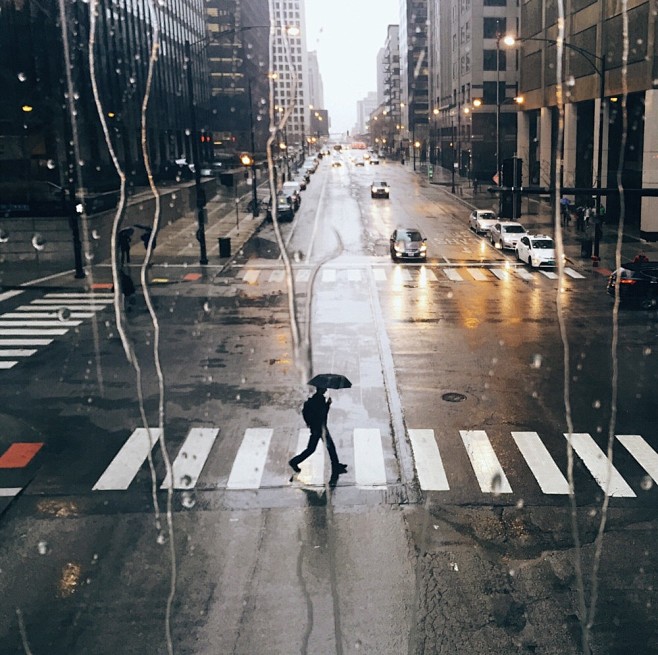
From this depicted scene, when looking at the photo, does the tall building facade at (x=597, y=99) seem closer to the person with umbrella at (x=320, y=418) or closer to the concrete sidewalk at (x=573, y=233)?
the concrete sidewalk at (x=573, y=233)

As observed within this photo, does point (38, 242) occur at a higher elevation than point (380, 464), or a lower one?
higher

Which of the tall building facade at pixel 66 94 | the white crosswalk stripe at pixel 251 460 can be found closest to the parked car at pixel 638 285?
the white crosswalk stripe at pixel 251 460

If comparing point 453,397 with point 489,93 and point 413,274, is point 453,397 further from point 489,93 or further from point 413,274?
point 489,93

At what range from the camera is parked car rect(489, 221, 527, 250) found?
34.9 m

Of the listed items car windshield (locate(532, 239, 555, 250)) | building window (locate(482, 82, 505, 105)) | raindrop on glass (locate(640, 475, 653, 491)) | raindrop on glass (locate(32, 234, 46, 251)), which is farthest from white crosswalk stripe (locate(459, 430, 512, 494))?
building window (locate(482, 82, 505, 105))

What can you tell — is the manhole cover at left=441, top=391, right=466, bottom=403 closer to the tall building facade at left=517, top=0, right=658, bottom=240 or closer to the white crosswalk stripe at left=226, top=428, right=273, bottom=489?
the white crosswalk stripe at left=226, top=428, right=273, bottom=489

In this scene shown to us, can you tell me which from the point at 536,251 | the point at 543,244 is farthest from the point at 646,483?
the point at 543,244

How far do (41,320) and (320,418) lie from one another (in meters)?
14.2

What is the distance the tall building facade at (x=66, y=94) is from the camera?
1298 inches

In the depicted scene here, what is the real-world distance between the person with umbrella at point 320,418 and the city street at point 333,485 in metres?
0.28

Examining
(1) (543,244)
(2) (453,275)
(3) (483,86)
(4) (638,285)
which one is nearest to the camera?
(4) (638,285)

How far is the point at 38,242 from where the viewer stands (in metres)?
31.7

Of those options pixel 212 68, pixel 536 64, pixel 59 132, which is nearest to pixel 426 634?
pixel 59 132

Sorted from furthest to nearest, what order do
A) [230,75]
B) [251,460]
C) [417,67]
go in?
[417,67], [230,75], [251,460]
